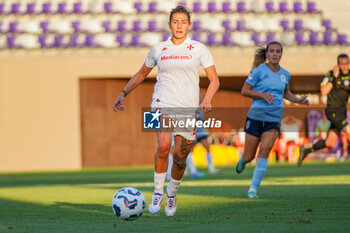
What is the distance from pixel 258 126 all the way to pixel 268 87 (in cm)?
55

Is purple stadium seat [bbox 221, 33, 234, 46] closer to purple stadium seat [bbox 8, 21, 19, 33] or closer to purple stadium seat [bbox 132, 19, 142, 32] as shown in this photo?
purple stadium seat [bbox 132, 19, 142, 32]

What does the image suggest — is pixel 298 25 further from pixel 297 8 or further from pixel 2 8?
pixel 2 8

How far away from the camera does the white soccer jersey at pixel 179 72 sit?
718 cm

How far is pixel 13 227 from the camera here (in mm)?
6668

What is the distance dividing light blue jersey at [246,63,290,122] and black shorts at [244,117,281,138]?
0.06 m

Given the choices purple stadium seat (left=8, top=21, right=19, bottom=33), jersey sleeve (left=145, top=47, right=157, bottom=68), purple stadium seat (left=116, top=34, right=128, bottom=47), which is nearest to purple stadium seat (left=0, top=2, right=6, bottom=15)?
purple stadium seat (left=8, top=21, right=19, bottom=33)

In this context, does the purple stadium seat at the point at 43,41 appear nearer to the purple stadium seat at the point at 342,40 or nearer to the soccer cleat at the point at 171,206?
the purple stadium seat at the point at 342,40

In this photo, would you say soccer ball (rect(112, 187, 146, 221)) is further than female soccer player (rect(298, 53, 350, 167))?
No

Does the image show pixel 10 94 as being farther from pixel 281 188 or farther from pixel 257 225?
pixel 257 225

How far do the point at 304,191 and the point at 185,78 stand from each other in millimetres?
3987

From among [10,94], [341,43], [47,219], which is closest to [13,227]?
[47,219]

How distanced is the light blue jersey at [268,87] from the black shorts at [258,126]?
61mm

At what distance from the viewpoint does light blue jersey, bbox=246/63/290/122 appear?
9469 millimetres

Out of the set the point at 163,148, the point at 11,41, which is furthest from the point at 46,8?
the point at 163,148
